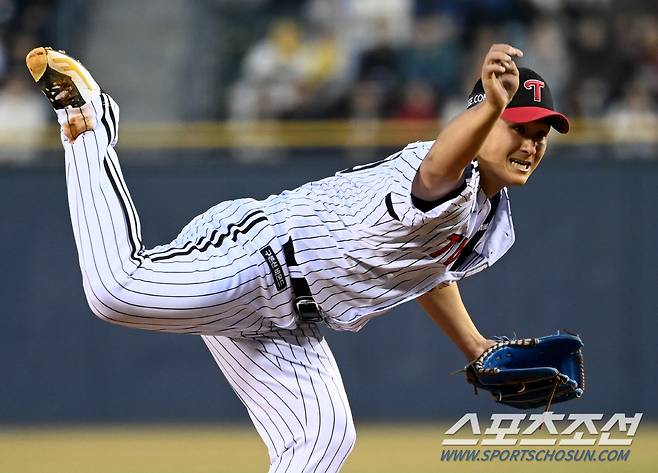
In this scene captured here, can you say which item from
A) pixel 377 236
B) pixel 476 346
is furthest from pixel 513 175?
pixel 476 346

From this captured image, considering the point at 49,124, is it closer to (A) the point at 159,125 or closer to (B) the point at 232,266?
(A) the point at 159,125

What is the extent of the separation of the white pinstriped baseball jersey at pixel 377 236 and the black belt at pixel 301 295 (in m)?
0.02

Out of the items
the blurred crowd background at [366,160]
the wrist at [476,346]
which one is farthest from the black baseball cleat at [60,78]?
the blurred crowd background at [366,160]

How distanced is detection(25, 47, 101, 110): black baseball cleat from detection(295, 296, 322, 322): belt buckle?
0.99 meters

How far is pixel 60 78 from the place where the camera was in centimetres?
389

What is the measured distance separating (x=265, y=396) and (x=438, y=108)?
5.15 metres

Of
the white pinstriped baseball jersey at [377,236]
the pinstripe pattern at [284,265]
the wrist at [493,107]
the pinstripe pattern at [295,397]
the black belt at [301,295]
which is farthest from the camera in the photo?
the pinstripe pattern at [295,397]

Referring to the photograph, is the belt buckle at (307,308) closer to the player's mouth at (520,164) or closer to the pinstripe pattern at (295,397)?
the pinstripe pattern at (295,397)

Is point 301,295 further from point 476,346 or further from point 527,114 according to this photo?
point 527,114

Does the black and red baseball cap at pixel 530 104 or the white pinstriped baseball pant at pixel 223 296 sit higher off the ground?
the black and red baseball cap at pixel 530 104

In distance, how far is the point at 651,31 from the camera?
9039 millimetres

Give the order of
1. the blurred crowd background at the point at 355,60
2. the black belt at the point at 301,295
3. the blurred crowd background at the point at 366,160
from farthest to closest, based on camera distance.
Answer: the blurred crowd background at the point at 355,60 → the blurred crowd background at the point at 366,160 → the black belt at the point at 301,295

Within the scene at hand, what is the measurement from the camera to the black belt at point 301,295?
3.79m

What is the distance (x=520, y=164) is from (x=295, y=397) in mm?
1120
